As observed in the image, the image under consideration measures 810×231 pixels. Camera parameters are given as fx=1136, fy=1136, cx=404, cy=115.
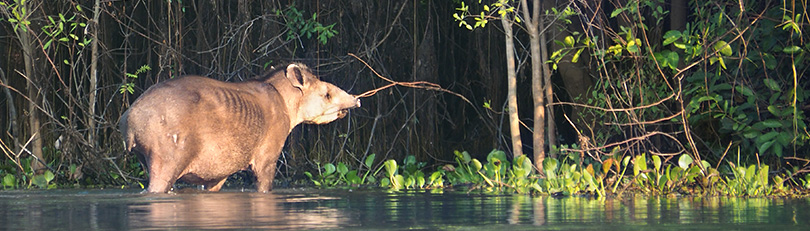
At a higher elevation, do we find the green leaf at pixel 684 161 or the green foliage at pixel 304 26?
the green foliage at pixel 304 26

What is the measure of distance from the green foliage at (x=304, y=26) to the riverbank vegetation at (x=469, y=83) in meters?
0.02

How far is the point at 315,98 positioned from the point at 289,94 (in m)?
0.26

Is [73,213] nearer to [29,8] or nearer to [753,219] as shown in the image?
[753,219]

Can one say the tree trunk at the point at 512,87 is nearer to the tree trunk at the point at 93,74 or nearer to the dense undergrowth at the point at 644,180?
Answer: the dense undergrowth at the point at 644,180

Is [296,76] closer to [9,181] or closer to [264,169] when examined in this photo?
[264,169]

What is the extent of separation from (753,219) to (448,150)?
7113 millimetres

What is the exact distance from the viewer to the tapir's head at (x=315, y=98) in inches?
349

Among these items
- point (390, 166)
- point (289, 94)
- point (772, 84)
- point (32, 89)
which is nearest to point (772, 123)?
point (772, 84)

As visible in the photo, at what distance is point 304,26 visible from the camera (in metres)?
10.1

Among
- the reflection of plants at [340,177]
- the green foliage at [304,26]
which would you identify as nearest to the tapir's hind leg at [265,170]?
the reflection of plants at [340,177]

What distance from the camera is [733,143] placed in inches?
331

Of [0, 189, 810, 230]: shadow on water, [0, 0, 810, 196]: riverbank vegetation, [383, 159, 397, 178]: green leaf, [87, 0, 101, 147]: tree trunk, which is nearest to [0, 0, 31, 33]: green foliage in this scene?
[0, 0, 810, 196]: riverbank vegetation

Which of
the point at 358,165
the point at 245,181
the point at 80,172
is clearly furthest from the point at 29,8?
the point at 358,165

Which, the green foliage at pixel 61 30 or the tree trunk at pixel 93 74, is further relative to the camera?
the tree trunk at pixel 93 74
